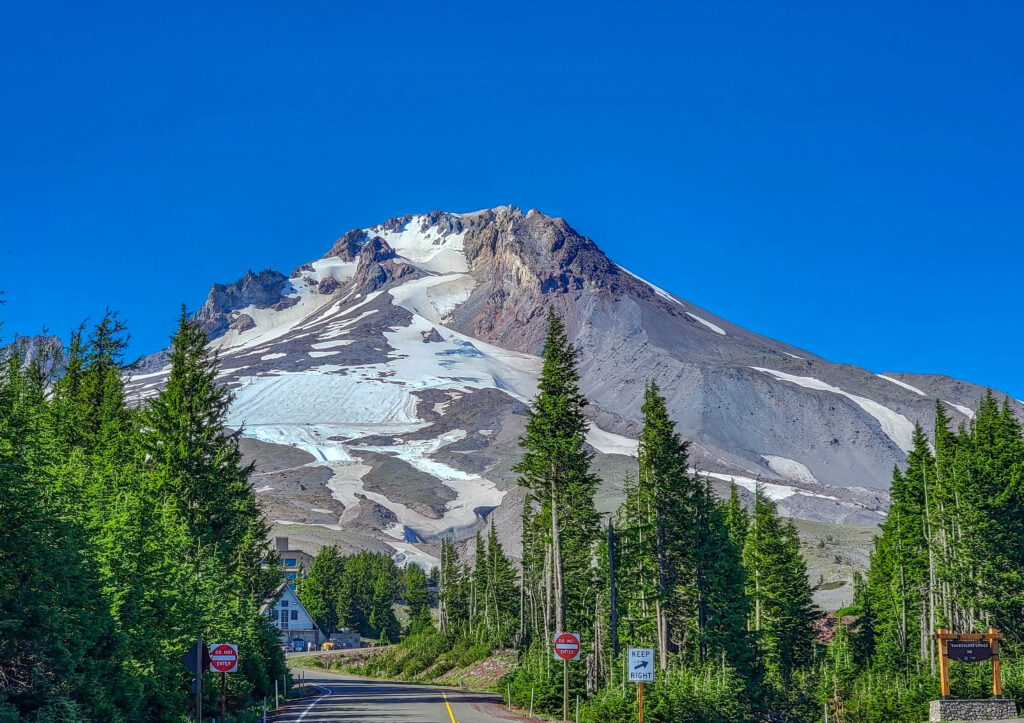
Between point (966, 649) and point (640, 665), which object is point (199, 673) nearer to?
point (640, 665)

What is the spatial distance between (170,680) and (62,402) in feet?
48.7

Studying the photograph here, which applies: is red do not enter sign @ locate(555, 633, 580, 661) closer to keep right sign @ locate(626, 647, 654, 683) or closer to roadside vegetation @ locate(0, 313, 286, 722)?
keep right sign @ locate(626, 647, 654, 683)

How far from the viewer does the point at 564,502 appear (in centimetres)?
4416

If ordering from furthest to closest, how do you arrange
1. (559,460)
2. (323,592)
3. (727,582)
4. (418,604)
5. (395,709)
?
(323,592) < (418,604) < (727,582) < (559,460) < (395,709)

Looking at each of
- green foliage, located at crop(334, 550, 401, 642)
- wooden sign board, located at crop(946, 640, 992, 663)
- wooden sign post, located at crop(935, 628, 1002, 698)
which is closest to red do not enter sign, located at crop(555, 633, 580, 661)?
wooden sign post, located at crop(935, 628, 1002, 698)

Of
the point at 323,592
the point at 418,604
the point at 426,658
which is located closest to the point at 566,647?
the point at 426,658

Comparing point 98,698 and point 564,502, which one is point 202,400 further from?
point 98,698

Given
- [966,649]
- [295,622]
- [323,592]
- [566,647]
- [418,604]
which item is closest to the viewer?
[566,647]

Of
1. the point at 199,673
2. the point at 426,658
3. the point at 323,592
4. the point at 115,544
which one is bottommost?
the point at 426,658

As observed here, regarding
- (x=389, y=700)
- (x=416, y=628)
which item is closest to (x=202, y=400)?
(x=389, y=700)

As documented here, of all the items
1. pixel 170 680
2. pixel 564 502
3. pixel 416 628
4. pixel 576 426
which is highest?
pixel 576 426

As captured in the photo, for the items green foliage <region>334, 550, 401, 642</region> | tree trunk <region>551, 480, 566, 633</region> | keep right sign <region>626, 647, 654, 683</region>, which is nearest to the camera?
keep right sign <region>626, 647, 654, 683</region>

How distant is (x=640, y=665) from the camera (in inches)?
1064

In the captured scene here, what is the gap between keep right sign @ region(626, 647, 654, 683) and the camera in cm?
2684
